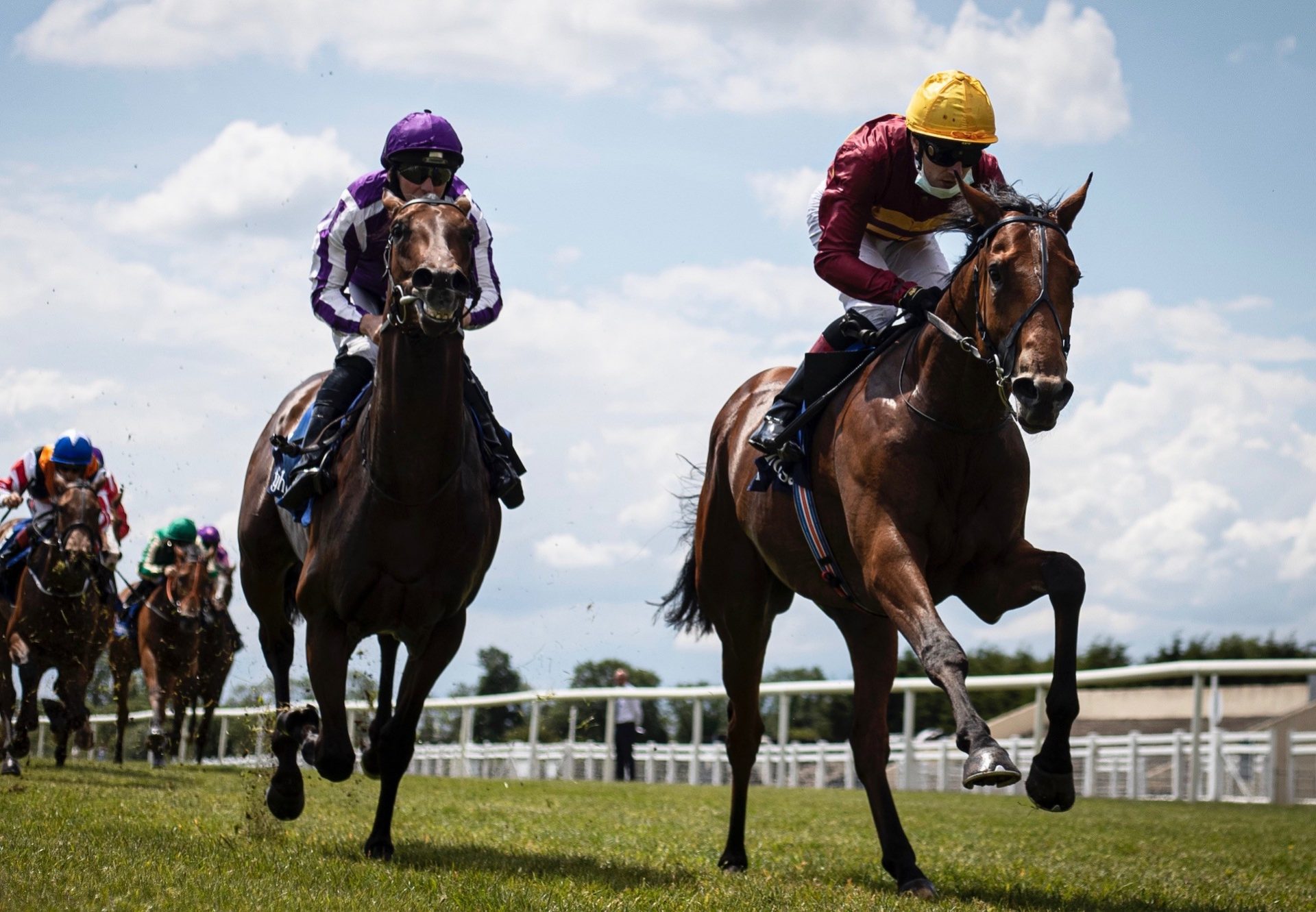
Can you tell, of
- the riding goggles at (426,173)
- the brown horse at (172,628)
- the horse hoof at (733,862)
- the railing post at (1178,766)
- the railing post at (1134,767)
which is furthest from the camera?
the brown horse at (172,628)

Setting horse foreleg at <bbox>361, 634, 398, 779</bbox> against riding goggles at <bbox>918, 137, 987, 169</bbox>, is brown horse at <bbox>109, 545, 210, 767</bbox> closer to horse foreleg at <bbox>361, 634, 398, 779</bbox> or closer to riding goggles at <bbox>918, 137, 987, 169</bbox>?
horse foreleg at <bbox>361, 634, 398, 779</bbox>

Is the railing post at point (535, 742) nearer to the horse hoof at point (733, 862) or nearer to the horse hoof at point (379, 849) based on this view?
the horse hoof at point (733, 862)

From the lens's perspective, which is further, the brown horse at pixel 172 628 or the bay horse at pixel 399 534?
the brown horse at pixel 172 628

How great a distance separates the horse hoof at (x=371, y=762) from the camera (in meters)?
6.84

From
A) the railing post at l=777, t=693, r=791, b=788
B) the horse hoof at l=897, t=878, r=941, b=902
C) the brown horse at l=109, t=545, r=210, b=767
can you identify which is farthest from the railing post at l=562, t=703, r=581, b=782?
the horse hoof at l=897, t=878, r=941, b=902

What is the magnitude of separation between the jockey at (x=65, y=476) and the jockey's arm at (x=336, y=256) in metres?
5.72

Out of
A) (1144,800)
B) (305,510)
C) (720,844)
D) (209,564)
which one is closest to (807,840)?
(720,844)

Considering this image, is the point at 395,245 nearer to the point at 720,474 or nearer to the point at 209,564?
the point at 720,474

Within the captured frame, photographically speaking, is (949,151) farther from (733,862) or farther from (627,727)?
(627,727)

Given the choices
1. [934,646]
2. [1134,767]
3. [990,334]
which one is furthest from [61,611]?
[1134,767]

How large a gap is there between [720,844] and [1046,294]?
13.9 feet

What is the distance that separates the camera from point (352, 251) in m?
7.19

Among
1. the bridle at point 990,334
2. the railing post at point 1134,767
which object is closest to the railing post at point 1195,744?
the railing post at point 1134,767

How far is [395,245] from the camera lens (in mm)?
6004
